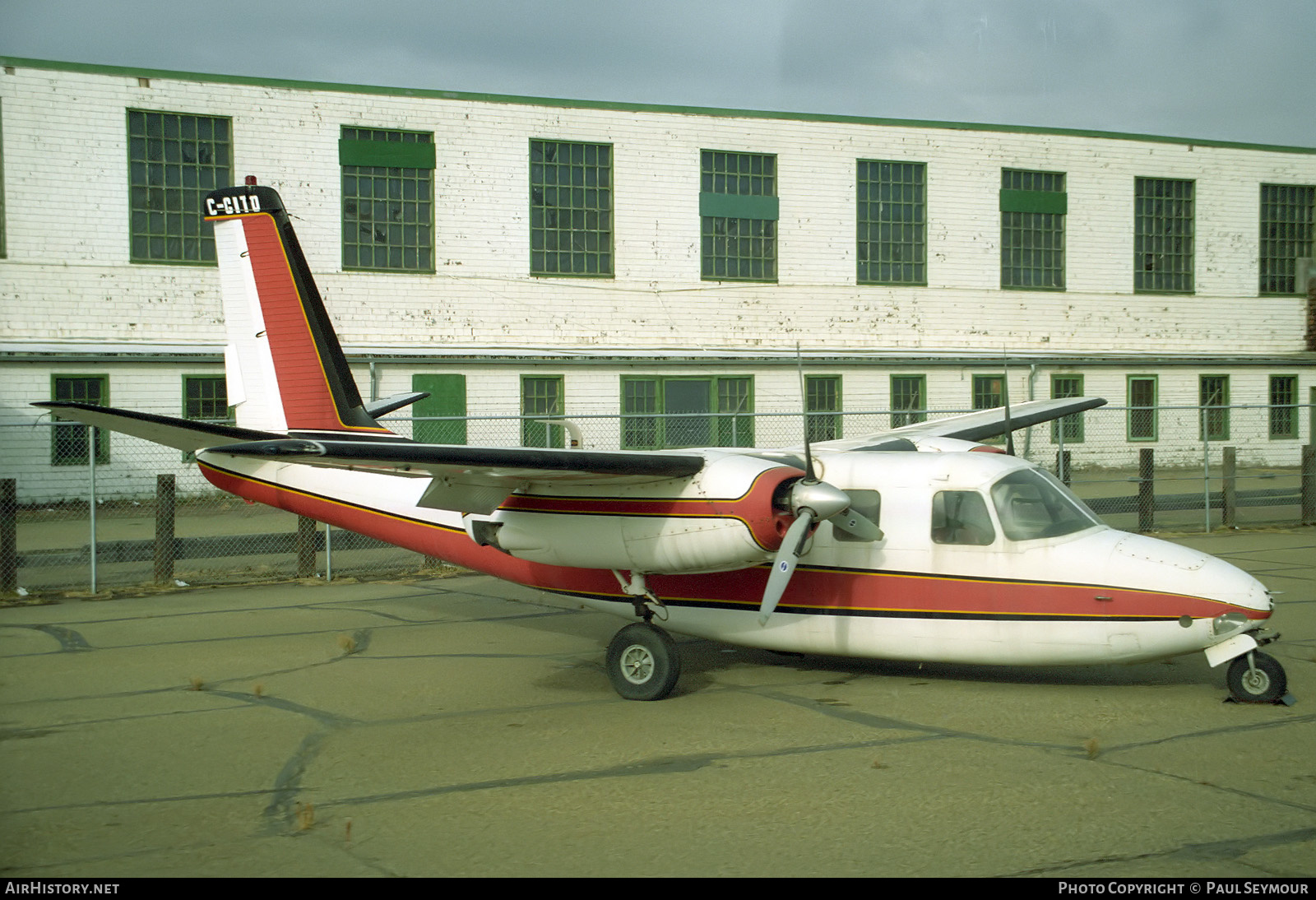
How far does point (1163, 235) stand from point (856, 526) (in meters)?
28.9

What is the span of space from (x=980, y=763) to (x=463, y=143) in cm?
2345

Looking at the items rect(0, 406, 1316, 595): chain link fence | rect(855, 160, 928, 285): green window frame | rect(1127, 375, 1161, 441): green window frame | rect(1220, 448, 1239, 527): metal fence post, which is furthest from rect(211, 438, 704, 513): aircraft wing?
rect(1127, 375, 1161, 441): green window frame

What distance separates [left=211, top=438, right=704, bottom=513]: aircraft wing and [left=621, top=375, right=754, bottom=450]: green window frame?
17088 mm

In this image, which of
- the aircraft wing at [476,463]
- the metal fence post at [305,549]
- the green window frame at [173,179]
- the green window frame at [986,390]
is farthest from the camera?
the green window frame at [986,390]

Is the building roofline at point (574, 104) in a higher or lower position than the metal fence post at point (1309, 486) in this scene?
higher

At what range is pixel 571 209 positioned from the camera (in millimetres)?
28297

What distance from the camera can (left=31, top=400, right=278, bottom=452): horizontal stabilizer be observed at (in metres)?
8.75

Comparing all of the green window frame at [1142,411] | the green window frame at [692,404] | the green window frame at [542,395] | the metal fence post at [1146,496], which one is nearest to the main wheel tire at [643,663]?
the metal fence post at [1146,496]

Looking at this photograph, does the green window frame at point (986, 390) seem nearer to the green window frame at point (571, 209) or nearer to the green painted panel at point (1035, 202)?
the green painted panel at point (1035, 202)

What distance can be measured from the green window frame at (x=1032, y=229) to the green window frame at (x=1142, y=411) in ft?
11.9

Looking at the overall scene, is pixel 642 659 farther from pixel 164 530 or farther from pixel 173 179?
pixel 173 179

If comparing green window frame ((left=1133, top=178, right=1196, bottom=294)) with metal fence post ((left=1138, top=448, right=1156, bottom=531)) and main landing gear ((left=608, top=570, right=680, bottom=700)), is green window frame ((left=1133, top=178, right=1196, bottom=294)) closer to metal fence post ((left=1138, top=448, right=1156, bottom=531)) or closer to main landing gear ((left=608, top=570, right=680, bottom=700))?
metal fence post ((left=1138, top=448, right=1156, bottom=531))

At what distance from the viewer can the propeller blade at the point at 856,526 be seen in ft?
29.4
